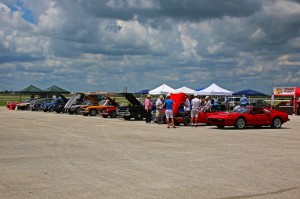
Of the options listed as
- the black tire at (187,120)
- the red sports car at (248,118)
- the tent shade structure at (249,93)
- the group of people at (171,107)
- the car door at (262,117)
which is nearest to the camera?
the red sports car at (248,118)

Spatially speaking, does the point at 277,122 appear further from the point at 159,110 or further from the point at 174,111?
the point at 159,110

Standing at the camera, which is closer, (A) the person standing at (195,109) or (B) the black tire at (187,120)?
(A) the person standing at (195,109)

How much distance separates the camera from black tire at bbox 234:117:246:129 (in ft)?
70.3

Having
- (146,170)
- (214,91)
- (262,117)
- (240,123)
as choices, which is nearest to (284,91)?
(214,91)

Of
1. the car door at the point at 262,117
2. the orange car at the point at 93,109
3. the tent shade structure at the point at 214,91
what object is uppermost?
the tent shade structure at the point at 214,91

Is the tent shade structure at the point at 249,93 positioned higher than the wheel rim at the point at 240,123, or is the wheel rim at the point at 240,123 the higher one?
the tent shade structure at the point at 249,93

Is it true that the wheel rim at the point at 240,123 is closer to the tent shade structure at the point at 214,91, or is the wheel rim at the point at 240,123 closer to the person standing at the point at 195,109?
the person standing at the point at 195,109

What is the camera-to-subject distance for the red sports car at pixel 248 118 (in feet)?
69.6

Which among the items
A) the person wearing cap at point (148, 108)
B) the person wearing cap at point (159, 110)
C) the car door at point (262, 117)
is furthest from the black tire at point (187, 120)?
the car door at point (262, 117)

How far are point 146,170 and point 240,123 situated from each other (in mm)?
13616

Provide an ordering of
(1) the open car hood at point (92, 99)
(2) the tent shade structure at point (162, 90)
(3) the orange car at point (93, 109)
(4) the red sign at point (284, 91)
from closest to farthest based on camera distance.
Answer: (3) the orange car at point (93, 109), (1) the open car hood at point (92, 99), (4) the red sign at point (284, 91), (2) the tent shade structure at point (162, 90)

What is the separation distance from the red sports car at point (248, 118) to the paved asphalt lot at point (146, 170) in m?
7.22

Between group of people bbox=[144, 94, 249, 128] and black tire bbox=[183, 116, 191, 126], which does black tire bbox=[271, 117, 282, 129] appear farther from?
black tire bbox=[183, 116, 191, 126]

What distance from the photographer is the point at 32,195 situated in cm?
654
